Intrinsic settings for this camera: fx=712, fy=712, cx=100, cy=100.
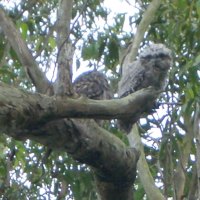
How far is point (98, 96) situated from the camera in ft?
18.9

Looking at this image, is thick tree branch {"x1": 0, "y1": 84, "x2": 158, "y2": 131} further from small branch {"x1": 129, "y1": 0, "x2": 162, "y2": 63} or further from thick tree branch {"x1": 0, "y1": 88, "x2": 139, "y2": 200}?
small branch {"x1": 129, "y1": 0, "x2": 162, "y2": 63}

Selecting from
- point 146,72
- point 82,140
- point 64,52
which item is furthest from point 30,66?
point 146,72

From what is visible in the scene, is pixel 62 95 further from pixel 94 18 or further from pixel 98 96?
pixel 94 18

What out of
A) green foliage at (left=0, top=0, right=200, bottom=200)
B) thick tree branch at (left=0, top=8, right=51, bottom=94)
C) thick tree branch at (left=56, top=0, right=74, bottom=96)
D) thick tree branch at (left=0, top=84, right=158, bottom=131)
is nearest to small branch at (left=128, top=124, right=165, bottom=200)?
green foliage at (left=0, top=0, right=200, bottom=200)

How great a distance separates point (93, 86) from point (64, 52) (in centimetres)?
196

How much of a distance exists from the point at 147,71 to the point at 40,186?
1618 mm

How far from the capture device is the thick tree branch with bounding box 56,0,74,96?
3556 millimetres

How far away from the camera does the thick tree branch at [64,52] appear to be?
3.56 metres

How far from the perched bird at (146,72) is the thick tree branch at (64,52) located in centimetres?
244

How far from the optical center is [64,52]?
3.84m

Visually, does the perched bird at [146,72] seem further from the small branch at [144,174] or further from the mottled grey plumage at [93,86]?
the mottled grey plumage at [93,86]

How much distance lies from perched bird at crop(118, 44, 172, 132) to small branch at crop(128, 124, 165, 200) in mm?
486

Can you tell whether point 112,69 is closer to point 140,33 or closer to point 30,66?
point 140,33

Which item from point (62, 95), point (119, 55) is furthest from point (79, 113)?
point (119, 55)
